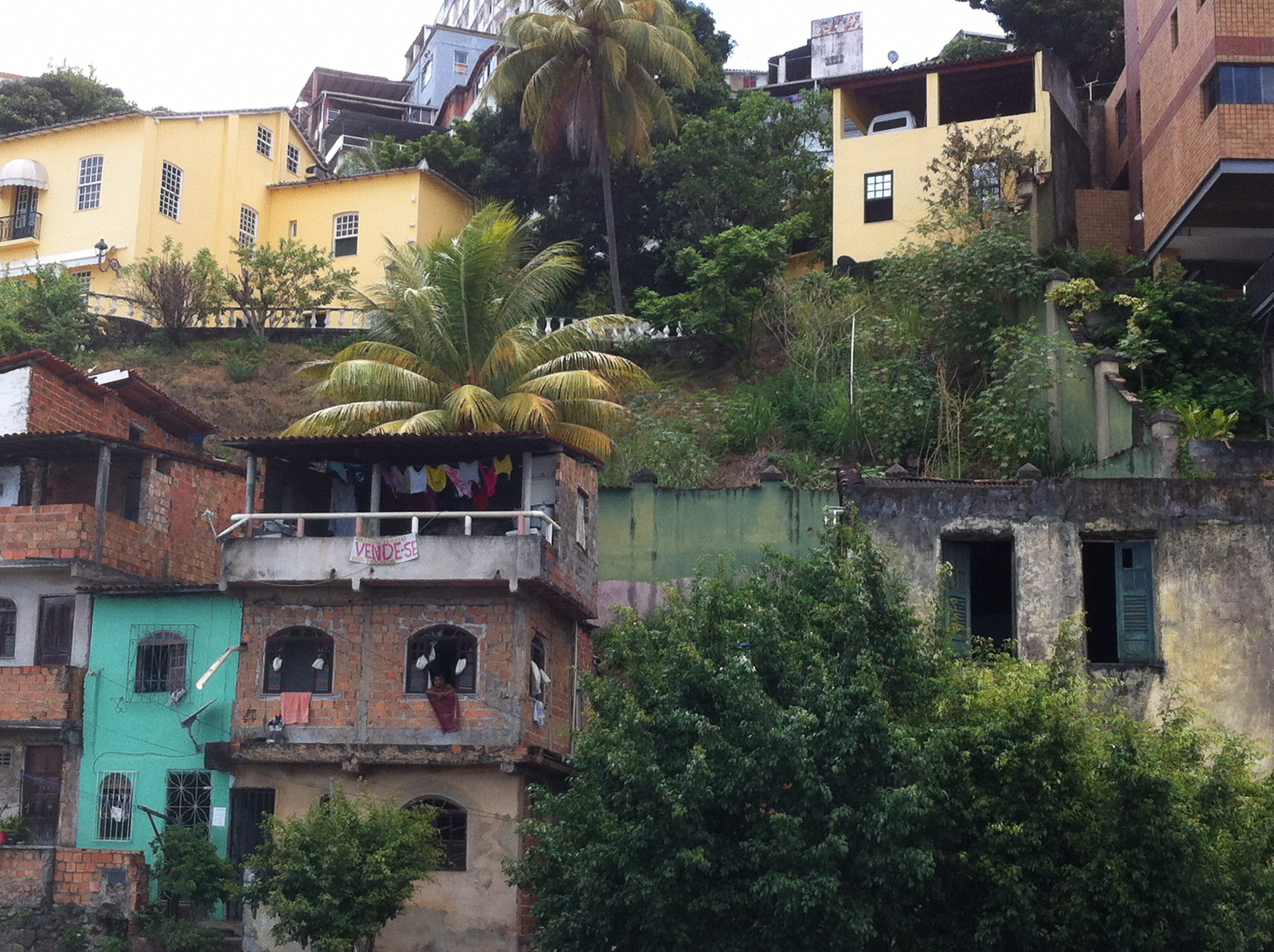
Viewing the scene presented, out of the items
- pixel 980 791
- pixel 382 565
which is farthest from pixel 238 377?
pixel 980 791

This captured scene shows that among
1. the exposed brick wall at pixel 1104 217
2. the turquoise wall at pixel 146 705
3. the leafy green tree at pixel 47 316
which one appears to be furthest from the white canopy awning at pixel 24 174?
the exposed brick wall at pixel 1104 217

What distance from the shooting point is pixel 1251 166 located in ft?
104

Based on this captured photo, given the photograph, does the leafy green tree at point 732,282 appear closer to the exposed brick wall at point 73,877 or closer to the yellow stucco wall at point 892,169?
the yellow stucco wall at point 892,169

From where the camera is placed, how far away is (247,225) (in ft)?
164

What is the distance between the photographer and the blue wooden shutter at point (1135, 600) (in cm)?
2505

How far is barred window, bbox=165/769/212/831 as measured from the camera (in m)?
26.3

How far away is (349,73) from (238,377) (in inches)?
1569

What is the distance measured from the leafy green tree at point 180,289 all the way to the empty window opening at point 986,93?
19843 mm

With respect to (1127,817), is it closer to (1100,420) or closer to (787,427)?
(1100,420)

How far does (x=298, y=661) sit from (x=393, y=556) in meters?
2.35

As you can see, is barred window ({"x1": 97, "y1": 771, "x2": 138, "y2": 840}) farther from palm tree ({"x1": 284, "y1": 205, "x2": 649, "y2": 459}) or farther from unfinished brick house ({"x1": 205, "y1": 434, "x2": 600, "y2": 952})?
palm tree ({"x1": 284, "y1": 205, "x2": 649, "y2": 459})

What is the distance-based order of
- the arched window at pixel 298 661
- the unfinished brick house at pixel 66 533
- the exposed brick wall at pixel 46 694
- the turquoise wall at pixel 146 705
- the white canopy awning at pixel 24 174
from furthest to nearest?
1. the white canopy awning at pixel 24 174
2. the unfinished brick house at pixel 66 533
3. the exposed brick wall at pixel 46 694
4. the turquoise wall at pixel 146 705
5. the arched window at pixel 298 661

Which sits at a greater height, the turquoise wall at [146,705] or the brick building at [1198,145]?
the brick building at [1198,145]

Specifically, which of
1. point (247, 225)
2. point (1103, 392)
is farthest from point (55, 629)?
point (247, 225)
